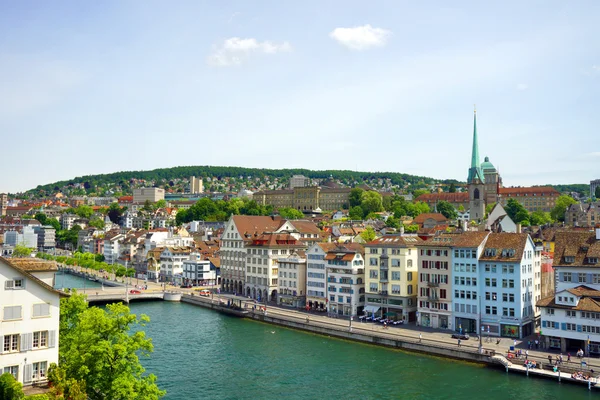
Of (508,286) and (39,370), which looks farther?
(508,286)

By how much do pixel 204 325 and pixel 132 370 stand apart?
151ft

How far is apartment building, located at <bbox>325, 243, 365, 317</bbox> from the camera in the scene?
77.8 meters

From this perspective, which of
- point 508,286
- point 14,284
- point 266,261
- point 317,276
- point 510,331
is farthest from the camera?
point 266,261

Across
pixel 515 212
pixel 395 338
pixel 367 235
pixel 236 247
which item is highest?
pixel 515 212

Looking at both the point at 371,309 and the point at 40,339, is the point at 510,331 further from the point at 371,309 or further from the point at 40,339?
the point at 40,339

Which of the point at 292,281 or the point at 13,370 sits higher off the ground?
the point at 13,370

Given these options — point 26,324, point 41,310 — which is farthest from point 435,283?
point 26,324

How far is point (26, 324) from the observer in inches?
1169

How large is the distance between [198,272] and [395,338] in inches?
2541

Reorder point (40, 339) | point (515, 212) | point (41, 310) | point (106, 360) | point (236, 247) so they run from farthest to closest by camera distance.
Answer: point (515, 212), point (236, 247), point (106, 360), point (41, 310), point (40, 339)

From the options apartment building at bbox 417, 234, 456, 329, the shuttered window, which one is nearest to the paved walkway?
apartment building at bbox 417, 234, 456, 329

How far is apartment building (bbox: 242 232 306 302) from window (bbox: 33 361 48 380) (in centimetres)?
6515

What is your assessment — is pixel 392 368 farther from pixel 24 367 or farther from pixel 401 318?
pixel 24 367

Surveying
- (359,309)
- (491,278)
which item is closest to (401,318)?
(359,309)
